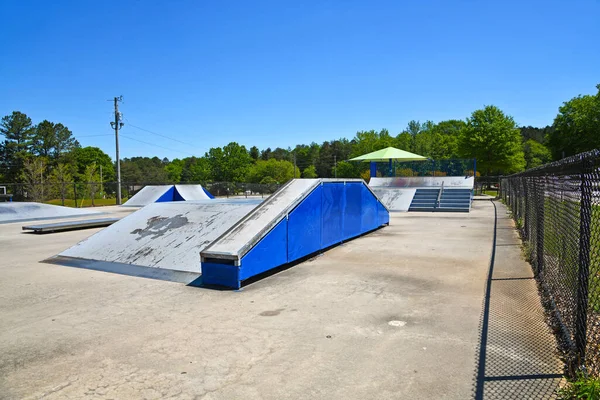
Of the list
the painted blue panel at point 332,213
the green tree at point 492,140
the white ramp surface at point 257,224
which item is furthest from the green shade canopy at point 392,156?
the white ramp surface at point 257,224

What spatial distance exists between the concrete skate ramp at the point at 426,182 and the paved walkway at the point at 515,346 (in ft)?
63.2

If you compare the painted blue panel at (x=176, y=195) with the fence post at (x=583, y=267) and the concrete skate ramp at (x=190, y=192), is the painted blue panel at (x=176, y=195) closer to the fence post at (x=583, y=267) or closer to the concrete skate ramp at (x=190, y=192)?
the concrete skate ramp at (x=190, y=192)

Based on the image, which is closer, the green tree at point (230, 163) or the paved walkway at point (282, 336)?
the paved walkway at point (282, 336)

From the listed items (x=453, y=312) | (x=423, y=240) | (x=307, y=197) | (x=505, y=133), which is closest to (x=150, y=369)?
(x=453, y=312)

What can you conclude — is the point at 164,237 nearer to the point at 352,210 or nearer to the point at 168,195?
the point at 352,210

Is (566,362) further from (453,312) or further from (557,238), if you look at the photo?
(557,238)

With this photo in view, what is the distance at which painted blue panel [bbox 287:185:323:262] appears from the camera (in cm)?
732

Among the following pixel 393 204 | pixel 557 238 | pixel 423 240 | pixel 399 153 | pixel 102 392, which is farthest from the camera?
pixel 399 153

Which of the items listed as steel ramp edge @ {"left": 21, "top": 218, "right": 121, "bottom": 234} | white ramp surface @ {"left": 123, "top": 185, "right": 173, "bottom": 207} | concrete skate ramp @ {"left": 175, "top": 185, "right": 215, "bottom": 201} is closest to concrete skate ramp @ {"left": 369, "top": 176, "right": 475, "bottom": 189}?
concrete skate ramp @ {"left": 175, "top": 185, "right": 215, "bottom": 201}

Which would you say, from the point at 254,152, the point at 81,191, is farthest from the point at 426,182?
the point at 254,152

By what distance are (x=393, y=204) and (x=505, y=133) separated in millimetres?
27765

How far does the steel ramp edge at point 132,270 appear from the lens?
6621mm

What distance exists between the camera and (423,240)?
10.5 meters

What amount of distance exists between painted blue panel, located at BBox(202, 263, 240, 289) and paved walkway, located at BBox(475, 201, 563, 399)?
11.1 feet
